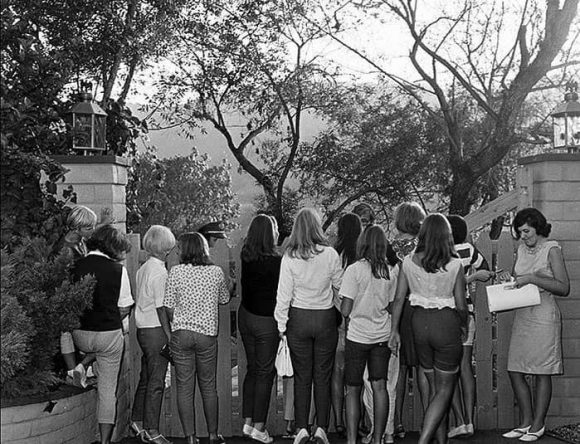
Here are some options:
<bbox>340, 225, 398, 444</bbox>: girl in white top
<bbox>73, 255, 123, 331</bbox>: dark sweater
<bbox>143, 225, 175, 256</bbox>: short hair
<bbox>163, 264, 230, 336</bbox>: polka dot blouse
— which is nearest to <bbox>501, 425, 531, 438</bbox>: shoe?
<bbox>340, 225, 398, 444</bbox>: girl in white top

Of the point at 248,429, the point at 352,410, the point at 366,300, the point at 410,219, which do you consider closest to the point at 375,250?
the point at 366,300

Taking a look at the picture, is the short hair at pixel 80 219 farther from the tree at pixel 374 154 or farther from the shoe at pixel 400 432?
the tree at pixel 374 154

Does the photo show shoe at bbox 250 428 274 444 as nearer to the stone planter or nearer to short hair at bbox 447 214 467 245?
the stone planter

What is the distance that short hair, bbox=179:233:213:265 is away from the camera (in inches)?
235

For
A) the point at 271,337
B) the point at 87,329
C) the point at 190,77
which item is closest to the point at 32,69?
the point at 87,329

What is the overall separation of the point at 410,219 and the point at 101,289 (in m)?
2.22

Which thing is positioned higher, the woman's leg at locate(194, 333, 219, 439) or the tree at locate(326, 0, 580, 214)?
the tree at locate(326, 0, 580, 214)

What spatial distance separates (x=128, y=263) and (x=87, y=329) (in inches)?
38.3

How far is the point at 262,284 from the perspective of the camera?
6.19 metres

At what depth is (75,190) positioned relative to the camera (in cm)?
655

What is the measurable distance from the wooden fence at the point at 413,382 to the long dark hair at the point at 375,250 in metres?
1.14

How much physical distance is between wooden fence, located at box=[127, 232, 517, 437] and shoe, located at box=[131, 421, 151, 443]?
0.19 meters

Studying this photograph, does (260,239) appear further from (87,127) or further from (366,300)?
(87,127)

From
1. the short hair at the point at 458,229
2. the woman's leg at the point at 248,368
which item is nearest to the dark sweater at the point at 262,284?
the woman's leg at the point at 248,368
